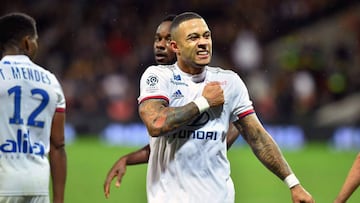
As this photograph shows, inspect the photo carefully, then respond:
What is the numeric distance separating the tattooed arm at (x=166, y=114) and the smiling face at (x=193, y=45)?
28cm

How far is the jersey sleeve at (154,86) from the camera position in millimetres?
6086

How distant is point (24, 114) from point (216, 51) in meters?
18.6

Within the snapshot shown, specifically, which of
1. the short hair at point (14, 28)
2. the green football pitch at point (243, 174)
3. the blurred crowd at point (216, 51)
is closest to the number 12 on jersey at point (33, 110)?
the short hair at point (14, 28)

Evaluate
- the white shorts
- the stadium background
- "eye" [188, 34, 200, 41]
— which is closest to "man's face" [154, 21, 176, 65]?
"eye" [188, 34, 200, 41]

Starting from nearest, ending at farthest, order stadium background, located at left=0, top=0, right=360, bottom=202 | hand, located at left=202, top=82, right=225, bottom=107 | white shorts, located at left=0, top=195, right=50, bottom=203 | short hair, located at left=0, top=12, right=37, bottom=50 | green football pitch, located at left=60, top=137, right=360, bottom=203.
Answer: white shorts, located at left=0, top=195, right=50, bottom=203
short hair, located at left=0, top=12, right=37, bottom=50
hand, located at left=202, top=82, right=225, bottom=107
green football pitch, located at left=60, top=137, right=360, bottom=203
stadium background, located at left=0, top=0, right=360, bottom=202

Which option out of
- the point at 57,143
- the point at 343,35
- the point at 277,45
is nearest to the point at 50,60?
the point at 277,45

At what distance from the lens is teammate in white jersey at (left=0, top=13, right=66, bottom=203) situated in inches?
226

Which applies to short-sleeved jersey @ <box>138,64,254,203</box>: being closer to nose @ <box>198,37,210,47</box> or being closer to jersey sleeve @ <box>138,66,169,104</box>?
jersey sleeve @ <box>138,66,169,104</box>

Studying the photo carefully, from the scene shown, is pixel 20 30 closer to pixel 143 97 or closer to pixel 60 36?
pixel 143 97

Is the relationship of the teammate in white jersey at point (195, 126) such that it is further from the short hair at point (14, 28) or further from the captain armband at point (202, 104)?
the short hair at point (14, 28)

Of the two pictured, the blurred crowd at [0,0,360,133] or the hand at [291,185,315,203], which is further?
the blurred crowd at [0,0,360,133]

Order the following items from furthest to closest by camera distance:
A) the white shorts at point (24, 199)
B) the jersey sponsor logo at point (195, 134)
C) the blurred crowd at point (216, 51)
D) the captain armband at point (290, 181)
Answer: the blurred crowd at point (216, 51) < the captain armband at point (290, 181) < the jersey sponsor logo at point (195, 134) < the white shorts at point (24, 199)

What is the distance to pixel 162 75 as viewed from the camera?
6203mm

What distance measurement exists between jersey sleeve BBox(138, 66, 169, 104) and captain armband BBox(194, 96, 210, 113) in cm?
26
